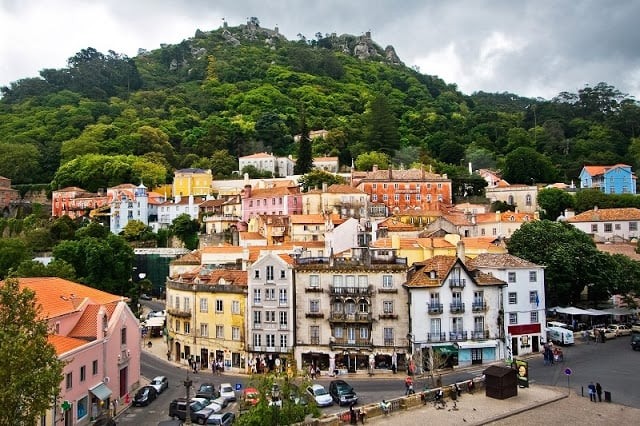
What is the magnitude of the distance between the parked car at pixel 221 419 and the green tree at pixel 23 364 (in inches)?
444

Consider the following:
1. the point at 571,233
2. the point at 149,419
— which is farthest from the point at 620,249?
the point at 149,419

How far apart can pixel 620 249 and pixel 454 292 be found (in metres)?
31.9

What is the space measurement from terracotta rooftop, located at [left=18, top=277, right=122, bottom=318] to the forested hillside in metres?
68.3

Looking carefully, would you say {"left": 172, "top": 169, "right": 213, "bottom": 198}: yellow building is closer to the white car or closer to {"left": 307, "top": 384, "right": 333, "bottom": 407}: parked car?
the white car

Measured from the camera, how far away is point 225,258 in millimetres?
60094

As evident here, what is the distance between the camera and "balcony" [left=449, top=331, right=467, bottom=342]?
1629 inches

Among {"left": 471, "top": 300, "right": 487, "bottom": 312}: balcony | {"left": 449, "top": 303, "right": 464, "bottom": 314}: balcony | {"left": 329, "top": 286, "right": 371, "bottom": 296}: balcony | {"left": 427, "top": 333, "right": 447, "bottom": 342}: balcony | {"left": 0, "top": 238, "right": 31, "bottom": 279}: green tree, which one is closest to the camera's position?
{"left": 427, "top": 333, "right": 447, "bottom": 342}: balcony

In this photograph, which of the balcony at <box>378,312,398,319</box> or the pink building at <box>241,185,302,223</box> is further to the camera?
the pink building at <box>241,185,302,223</box>

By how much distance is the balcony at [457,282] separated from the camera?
137 ft

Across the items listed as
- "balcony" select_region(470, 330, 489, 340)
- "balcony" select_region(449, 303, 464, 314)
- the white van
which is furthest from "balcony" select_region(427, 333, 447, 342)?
the white van

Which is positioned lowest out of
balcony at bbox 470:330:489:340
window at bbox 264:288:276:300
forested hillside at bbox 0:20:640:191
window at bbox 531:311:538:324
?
balcony at bbox 470:330:489:340

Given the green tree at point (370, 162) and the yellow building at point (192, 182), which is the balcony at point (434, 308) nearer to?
the green tree at point (370, 162)

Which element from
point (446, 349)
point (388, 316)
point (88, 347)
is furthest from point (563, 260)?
point (88, 347)

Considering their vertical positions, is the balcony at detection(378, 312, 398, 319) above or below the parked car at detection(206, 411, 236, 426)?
above
